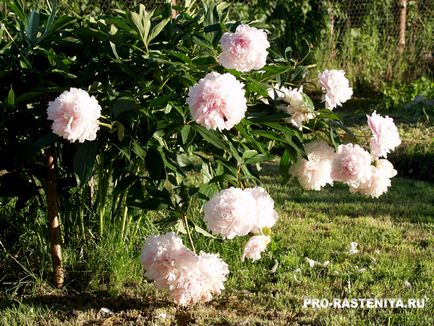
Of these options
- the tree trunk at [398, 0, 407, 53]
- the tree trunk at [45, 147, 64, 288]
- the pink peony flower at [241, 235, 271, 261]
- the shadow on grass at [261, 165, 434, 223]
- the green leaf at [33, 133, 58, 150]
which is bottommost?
the tree trunk at [398, 0, 407, 53]

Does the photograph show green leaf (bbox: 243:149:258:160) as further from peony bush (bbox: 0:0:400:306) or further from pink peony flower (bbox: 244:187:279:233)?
pink peony flower (bbox: 244:187:279:233)

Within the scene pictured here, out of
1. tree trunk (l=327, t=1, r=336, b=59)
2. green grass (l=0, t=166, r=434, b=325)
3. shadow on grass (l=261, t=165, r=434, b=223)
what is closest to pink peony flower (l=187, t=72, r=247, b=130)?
green grass (l=0, t=166, r=434, b=325)

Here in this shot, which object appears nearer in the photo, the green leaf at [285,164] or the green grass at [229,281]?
the green leaf at [285,164]

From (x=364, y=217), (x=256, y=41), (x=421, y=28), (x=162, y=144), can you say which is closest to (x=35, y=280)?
(x=162, y=144)

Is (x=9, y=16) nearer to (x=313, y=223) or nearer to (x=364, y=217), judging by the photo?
(x=313, y=223)

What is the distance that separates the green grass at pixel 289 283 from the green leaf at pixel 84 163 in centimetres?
77

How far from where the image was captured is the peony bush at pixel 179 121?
7.96ft

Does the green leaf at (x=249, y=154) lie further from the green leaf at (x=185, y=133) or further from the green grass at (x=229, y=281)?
the green grass at (x=229, y=281)

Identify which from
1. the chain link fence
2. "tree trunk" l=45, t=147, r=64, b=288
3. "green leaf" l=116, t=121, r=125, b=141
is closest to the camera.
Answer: "green leaf" l=116, t=121, r=125, b=141

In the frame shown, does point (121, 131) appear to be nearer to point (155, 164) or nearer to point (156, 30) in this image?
point (155, 164)

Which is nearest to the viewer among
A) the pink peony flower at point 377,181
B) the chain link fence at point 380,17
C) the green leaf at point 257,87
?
the green leaf at point 257,87

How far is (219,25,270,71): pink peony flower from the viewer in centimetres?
253

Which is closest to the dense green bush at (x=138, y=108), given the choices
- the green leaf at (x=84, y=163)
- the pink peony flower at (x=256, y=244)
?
the green leaf at (x=84, y=163)

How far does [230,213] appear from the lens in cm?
234
